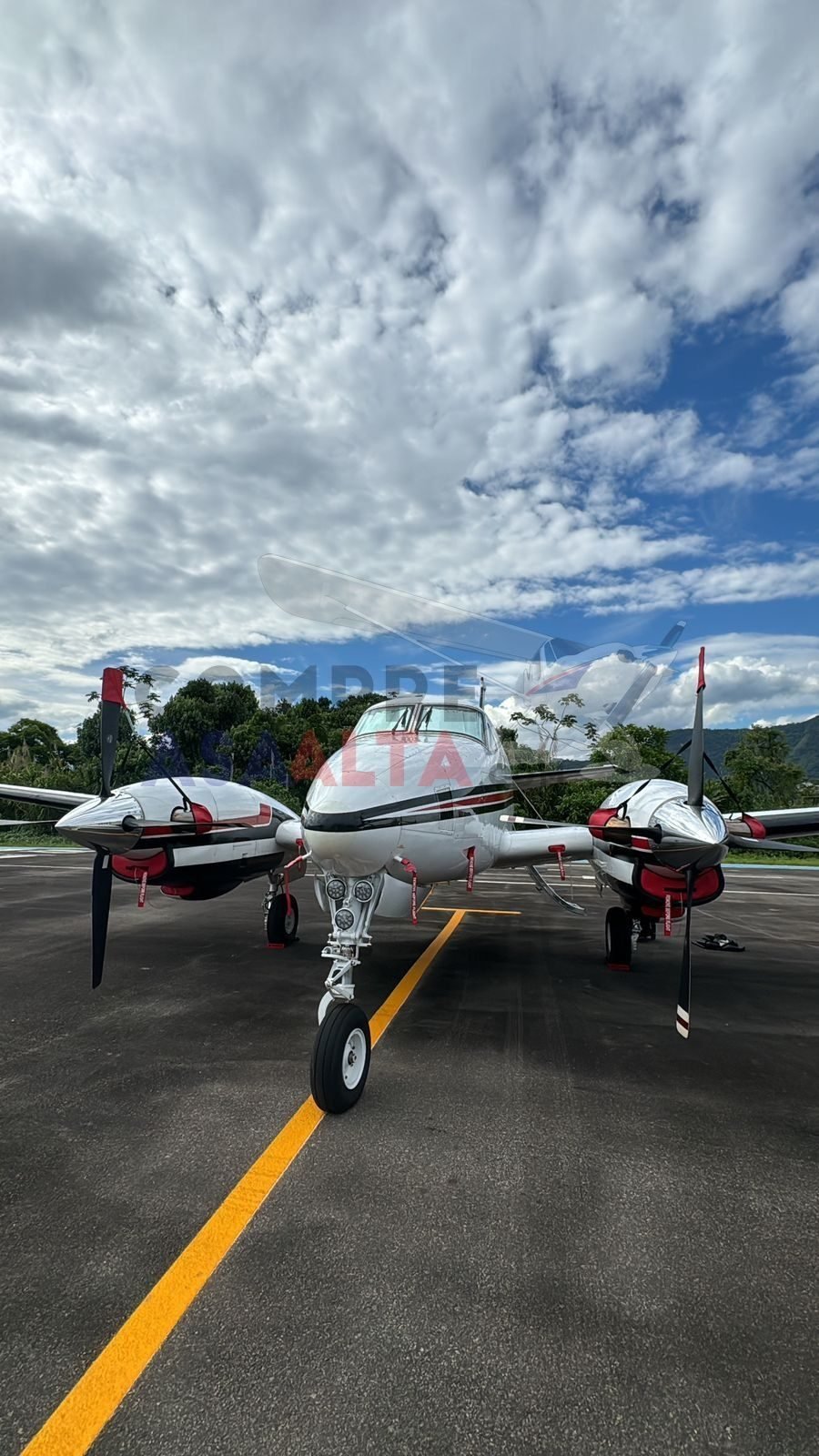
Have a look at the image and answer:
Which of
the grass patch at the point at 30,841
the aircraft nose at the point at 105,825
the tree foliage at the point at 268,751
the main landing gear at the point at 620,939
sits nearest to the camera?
the aircraft nose at the point at 105,825

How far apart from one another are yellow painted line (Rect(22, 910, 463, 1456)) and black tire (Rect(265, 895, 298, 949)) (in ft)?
16.8

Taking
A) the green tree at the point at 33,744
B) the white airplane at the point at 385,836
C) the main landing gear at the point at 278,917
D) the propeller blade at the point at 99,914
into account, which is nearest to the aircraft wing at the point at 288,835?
the white airplane at the point at 385,836

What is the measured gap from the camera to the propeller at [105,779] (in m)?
6.34

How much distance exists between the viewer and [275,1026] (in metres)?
A: 5.86

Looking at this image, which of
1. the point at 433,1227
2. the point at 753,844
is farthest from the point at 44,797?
the point at 753,844

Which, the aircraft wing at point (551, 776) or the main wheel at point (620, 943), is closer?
the main wheel at point (620, 943)

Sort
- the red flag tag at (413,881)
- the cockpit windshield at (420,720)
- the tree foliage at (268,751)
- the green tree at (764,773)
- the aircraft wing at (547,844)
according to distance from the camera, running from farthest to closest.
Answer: the green tree at (764,773)
the tree foliage at (268,751)
the aircraft wing at (547,844)
the cockpit windshield at (420,720)
the red flag tag at (413,881)

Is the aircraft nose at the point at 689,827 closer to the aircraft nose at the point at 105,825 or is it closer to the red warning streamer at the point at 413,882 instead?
the red warning streamer at the point at 413,882

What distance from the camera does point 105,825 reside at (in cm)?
639

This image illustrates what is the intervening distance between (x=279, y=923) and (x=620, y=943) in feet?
14.8

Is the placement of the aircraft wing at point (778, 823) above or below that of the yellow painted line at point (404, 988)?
above

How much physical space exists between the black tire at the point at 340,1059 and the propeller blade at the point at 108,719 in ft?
11.8

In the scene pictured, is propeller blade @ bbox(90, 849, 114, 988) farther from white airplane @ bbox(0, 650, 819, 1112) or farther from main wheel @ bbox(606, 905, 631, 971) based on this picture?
main wheel @ bbox(606, 905, 631, 971)

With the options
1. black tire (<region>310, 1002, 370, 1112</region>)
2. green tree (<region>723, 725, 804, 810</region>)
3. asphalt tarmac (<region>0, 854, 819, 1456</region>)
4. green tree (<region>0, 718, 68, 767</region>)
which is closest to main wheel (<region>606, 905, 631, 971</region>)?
asphalt tarmac (<region>0, 854, 819, 1456</region>)
